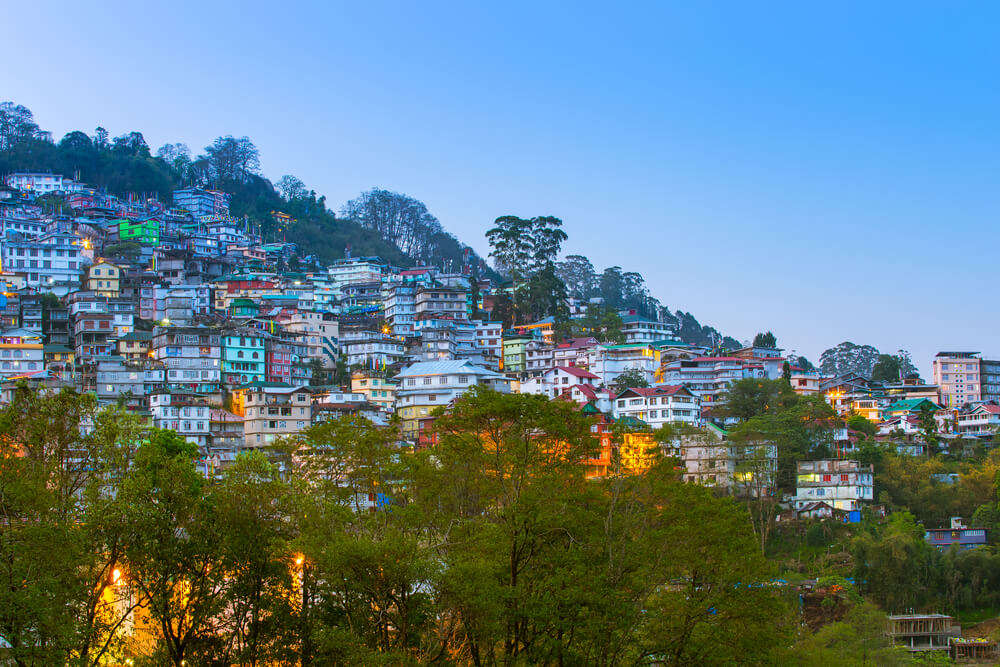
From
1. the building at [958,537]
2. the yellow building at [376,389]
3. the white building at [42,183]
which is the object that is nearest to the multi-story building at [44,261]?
the white building at [42,183]

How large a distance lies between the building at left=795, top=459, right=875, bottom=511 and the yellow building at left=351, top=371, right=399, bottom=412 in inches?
815

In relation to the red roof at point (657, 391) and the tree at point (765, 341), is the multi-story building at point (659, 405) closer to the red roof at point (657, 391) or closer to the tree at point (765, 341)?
the red roof at point (657, 391)

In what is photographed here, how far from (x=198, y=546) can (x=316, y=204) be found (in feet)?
270

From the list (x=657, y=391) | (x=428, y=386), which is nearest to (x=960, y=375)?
(x=657, y=391)

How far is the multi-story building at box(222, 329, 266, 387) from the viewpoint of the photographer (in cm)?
4922

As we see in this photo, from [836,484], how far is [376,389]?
23095mm

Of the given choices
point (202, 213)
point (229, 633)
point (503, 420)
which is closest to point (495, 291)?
point (202, 213)

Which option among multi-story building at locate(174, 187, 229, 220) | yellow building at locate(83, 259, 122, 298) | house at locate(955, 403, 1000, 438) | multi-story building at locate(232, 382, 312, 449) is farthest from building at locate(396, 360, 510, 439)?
multi-story building at locate(174, 187, 229, 220)

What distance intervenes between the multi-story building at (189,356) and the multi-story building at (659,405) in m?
20.7

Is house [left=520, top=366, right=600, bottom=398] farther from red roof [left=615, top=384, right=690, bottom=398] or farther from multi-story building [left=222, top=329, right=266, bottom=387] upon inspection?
multi-story building [left=222, top=329, right=266, bottom=387]

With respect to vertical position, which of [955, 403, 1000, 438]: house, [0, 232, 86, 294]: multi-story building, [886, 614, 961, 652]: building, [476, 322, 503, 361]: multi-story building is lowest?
[886, 614, 961, 652]: building

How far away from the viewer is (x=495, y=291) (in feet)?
245

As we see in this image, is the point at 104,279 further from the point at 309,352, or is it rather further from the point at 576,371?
the point at 576,371

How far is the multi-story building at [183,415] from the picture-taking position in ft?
138
